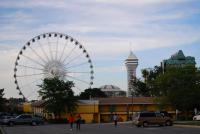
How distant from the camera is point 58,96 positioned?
94.7m

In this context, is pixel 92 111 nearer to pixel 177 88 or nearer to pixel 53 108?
pixel 53 108

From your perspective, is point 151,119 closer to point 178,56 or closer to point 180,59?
point 180,59

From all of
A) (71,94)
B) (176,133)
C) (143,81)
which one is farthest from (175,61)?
(176,133)

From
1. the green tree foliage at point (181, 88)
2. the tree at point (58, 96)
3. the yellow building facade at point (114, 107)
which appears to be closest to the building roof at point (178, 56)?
the yellow building facade at point (114, 107)

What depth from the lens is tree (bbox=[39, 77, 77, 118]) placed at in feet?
308

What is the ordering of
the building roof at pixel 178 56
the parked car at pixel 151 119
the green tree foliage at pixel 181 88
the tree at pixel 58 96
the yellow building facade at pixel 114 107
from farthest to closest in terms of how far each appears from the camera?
1. the building roof at pixel 178 56
2. the yellow building facade at pixel 114 107
3. the tree at pixel 58 96
4. the green tree foliage at pixel 181 88
5. the parked car at pixel 151 119

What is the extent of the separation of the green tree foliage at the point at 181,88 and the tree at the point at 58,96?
16981mm

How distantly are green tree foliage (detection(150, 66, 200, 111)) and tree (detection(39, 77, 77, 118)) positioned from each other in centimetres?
1698

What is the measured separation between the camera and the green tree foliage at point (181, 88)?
81.1 m

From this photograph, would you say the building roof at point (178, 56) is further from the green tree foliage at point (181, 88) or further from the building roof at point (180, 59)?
the green tree foliage at point (181, 88)

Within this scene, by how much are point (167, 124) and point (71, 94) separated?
41272 mm

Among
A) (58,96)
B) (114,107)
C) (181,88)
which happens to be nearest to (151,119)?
(181,88)

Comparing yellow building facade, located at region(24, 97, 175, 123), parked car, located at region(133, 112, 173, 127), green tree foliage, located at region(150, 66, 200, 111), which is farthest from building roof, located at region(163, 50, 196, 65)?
parked car, located at region(133, 112, 173, 127)

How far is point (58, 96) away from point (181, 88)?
2354cm
